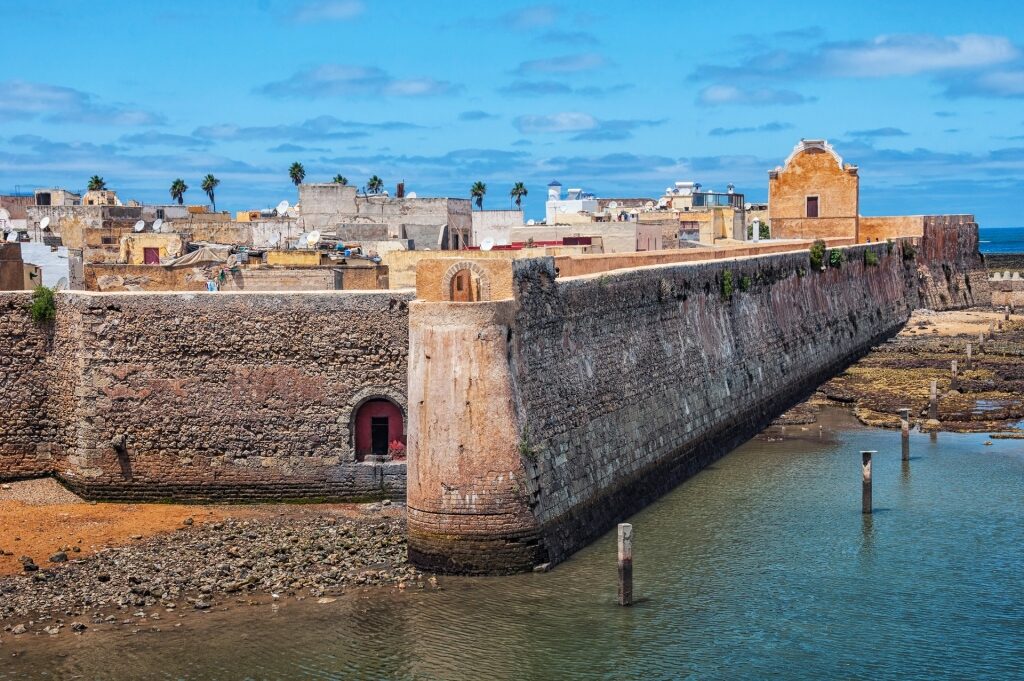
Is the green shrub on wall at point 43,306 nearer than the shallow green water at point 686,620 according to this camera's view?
No

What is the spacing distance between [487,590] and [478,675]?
269 cm

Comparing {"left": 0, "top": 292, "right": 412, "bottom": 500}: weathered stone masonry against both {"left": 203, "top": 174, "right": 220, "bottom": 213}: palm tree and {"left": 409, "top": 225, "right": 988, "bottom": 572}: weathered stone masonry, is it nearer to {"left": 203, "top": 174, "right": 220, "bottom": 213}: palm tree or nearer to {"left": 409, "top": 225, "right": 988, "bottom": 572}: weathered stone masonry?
{"left": 409, "top": 225, "right": 988, "bottom": 572}: weathered stone masonry

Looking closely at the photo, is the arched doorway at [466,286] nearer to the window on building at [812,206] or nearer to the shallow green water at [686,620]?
the shallow green water at [686,620]

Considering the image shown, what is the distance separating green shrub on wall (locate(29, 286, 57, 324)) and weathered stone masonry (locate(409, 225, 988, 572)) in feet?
28.0

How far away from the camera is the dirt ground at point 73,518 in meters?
22.9

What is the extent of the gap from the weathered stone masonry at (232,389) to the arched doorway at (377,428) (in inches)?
7.4

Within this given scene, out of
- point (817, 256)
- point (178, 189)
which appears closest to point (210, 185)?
point (178, 189)

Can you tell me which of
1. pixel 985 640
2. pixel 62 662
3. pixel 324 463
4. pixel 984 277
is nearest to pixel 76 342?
pixel 324 463

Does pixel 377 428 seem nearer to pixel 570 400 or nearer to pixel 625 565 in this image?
pixel 570 400

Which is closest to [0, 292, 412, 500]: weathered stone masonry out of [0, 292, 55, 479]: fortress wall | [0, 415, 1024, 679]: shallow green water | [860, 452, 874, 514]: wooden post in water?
[0, 292, 55, 479]: fortress wall

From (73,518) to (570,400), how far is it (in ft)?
29.3

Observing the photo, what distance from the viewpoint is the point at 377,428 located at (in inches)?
1005

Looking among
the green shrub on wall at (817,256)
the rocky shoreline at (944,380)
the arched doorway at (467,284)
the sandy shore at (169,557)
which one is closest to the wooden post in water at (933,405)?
the rocky shoreline at (944,380)

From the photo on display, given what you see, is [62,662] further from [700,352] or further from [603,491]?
[700,352]
